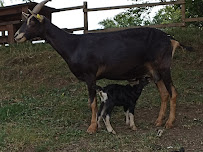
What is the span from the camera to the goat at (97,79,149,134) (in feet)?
19.6

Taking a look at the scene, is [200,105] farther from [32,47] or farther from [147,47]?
[32,47]

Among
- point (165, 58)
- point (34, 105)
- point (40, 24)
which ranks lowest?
point (34, 105)

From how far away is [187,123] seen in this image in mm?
6430

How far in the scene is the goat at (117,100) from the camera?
5977mm

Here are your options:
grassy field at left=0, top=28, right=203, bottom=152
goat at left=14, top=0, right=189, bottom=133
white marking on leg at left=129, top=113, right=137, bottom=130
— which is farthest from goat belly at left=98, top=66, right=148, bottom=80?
grassy field at left=0, top=28, right=203, bottom=152

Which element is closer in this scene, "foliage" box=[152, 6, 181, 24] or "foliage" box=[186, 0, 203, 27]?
"foliage" box=[186, 0, 203, 27]

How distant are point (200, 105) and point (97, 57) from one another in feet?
9.87

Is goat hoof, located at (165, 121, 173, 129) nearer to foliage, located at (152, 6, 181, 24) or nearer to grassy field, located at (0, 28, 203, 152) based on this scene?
grassy field, located at (0, 28, 203, 152)

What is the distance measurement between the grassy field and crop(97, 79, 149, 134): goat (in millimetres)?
211

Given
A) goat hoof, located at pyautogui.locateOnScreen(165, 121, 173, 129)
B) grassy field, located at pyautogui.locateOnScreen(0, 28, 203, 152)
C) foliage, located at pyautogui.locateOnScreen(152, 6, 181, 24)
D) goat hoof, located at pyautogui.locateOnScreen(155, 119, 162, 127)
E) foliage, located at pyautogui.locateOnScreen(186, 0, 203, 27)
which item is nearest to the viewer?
grassy field, located at pyautogui.locateOnScreen(0, 28, 203, 152)

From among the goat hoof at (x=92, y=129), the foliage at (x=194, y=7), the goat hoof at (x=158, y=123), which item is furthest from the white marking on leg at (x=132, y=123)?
the foliage at (x=194, y=7)

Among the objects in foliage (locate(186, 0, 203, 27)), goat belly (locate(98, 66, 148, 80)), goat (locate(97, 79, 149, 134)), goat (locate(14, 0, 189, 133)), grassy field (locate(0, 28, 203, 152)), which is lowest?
grassy field (locate(0, 28, 203, 152))

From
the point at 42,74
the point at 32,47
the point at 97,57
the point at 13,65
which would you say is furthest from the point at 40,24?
the point at 32,47

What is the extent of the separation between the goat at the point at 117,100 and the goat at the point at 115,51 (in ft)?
0.93
